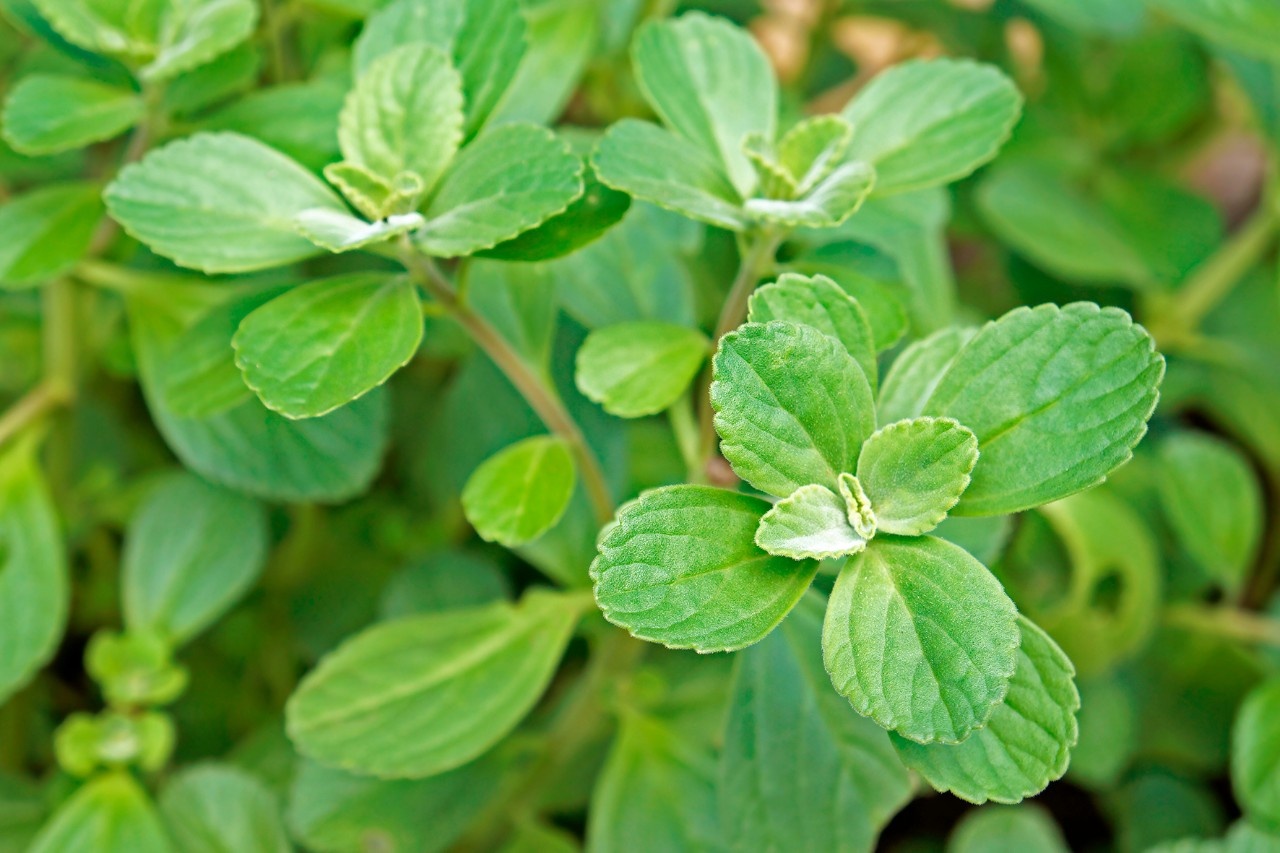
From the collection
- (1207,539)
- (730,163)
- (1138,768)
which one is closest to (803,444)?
(730,163)

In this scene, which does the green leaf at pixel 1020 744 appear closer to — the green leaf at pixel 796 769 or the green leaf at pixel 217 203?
the green leaf at pixel 796 769

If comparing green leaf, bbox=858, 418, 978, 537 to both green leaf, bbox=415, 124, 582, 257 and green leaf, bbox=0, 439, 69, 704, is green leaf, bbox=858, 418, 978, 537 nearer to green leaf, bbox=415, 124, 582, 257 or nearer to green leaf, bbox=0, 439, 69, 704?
green leaf, bbox=415, 124, 582, 257

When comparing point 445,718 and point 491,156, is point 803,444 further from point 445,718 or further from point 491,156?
point 445,718

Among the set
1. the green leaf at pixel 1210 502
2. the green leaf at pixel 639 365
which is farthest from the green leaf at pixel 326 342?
the green leaf at pixel 1210 502

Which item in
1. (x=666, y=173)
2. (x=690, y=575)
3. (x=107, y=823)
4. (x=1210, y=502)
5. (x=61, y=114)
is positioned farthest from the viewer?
(x=1210, y=502)

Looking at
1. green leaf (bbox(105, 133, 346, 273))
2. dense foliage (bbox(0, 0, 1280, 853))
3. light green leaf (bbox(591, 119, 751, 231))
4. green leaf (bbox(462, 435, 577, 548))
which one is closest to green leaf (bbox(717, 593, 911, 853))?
dense foliage (bbox(0, 0, 1280, 853))

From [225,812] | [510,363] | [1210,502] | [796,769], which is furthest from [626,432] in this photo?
[1210,502]

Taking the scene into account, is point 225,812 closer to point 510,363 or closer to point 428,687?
point 428,687
